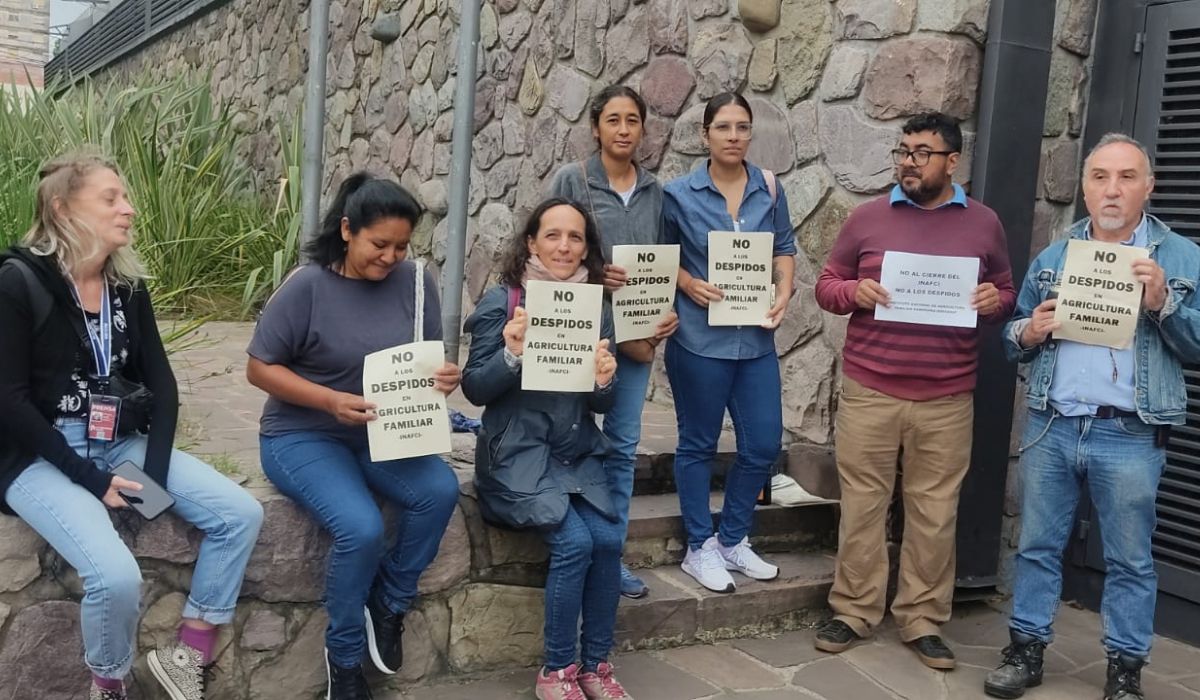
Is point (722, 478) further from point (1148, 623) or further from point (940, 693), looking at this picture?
point (1148, 623)

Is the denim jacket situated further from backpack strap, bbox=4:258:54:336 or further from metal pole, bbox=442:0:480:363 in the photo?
backpack strap, bbox=4:258:54:336

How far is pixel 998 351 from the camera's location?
421 centimetres

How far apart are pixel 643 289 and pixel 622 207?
0.28 meters

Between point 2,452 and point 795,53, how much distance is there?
3.43 meters

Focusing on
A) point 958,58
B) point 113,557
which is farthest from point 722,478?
point 113,557

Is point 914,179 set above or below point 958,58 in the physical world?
below

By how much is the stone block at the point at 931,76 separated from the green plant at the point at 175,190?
3.67 m

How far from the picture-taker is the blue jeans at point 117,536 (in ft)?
9.04

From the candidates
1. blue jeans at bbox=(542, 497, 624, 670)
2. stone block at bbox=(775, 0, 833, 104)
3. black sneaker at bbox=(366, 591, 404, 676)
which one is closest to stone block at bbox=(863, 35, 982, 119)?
stone block at bbox=(775, 0, 833, 104)

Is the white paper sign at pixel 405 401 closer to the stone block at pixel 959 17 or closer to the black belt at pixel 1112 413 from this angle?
the black belt at pixel 1112 413

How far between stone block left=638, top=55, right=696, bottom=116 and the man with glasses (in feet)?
6.10

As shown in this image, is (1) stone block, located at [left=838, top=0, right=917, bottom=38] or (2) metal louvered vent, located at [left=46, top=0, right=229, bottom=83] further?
(2) metal louvered vent, located at [left=46, top=0, right=229, bottom=83]

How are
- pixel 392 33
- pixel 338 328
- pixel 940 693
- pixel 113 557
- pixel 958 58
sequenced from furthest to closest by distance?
1. pixel 392 33
2. pixel 958 58
3. pixel 940 693
4. pixel 338 328
5. pixel 113 557

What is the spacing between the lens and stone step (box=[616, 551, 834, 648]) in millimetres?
3828
